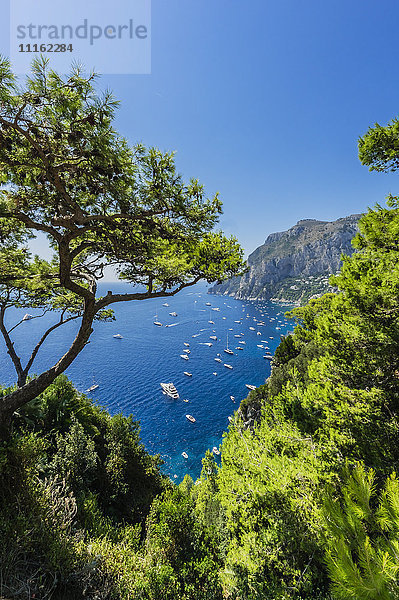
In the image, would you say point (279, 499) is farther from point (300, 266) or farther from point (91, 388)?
point (300, 266)

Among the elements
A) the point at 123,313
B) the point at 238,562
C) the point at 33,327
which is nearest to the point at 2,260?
the point at 238,562

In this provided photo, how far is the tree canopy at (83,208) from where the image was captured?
13.2ft

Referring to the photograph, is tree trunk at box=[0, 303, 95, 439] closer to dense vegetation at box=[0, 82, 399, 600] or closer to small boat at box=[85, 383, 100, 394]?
dense vegetation at box=[0, 82, 399, 600]

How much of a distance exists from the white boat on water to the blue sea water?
2.86ft

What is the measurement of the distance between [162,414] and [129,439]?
22.6 metres

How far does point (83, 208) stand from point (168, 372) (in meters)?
45.5

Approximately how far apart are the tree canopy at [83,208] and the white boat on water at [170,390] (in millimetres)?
33638

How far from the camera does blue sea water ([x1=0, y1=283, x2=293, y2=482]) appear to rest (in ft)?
100

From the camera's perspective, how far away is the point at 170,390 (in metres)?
39.2

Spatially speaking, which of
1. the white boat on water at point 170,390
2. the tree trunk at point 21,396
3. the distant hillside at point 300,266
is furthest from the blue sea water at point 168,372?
the distant hillside at point 300,266

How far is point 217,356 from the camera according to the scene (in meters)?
57.6

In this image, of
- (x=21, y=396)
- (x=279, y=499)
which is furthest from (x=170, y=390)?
(x=21, y=396)

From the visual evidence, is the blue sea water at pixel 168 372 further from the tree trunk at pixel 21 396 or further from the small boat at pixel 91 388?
the tree trunk at pixel 21 396

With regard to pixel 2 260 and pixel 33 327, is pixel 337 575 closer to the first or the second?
pixel 2 260
